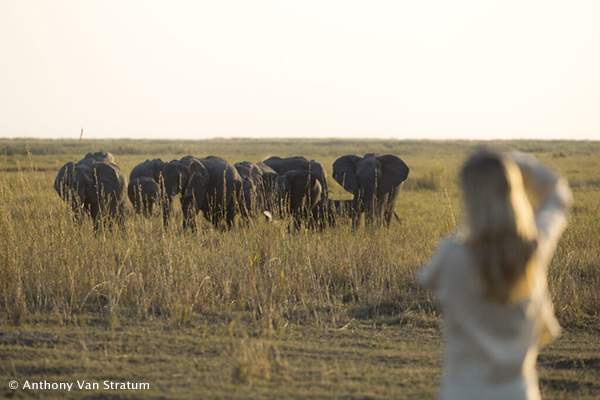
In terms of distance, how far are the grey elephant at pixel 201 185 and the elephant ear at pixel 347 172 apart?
241cm

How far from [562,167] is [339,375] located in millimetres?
28305

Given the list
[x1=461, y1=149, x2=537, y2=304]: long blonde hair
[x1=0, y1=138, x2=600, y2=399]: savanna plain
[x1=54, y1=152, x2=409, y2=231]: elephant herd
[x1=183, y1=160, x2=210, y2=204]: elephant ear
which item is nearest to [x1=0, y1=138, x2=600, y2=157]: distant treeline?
[x1=54, y1=152, x2=409, y2=231]: elephant herd

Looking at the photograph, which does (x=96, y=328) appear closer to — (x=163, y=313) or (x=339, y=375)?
(x=163, y=313)

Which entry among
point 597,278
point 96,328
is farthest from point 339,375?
point 597,278

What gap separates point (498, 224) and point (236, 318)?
3750mm

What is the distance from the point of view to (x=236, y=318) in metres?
5.25

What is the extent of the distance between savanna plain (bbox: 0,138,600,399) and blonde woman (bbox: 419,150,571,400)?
4.03ft

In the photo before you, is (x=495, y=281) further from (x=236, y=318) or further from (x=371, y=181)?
(x=371, y=181)

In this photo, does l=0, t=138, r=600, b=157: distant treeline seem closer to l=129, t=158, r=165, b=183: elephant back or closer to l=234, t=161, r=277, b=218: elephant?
l=129, t=158, r=165, b=183: elephant back

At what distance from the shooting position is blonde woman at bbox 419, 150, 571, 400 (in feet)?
6.11

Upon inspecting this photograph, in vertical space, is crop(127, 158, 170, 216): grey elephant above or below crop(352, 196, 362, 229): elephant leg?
above

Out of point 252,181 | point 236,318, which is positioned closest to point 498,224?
point 236,318

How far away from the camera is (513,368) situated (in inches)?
80.8

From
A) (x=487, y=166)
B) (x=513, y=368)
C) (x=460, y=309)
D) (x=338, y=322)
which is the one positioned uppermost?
(x=487, y=166)
